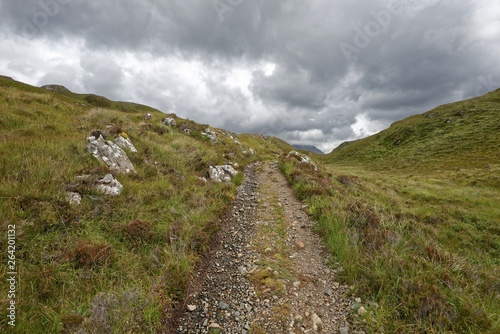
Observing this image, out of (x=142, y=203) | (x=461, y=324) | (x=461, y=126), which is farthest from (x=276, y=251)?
(x=461, y=126)

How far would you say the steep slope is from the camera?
53.9 meters

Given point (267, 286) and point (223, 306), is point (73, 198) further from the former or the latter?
point (267, 286)

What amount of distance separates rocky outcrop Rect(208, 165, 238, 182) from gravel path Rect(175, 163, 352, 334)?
517cm

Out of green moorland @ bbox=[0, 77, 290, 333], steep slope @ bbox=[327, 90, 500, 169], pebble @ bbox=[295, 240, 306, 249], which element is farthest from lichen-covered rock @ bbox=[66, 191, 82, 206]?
steep slope @ bbox=[327, 90, 500, 169]

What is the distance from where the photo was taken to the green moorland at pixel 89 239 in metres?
3.88

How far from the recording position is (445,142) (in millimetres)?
65812

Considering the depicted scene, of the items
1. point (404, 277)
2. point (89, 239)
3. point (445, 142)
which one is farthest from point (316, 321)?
point (445, 142)

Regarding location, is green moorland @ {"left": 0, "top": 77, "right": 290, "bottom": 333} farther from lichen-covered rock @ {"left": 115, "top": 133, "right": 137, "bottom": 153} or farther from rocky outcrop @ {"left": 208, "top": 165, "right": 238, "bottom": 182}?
rocky outcrop @ {"left": 208, "top": 165, "right": 238, "bottom": 182}

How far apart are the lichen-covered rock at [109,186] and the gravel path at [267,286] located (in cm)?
406

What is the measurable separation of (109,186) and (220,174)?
24.5 ft

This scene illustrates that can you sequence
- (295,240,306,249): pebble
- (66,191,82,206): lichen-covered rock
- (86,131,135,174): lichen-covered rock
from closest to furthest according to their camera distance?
(66,191,82,206): lichen-covered rock → (295,240,306,249): pebble → (86,131,135,174): lichen-covered rock

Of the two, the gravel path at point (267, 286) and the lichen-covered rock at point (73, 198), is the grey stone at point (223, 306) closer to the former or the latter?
the gravel path at point (267, 286)

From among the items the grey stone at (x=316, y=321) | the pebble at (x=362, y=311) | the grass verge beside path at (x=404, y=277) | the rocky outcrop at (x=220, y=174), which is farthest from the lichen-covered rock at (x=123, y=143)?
the pebble at (x=362, y=311)

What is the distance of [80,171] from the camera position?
8.04 meters
